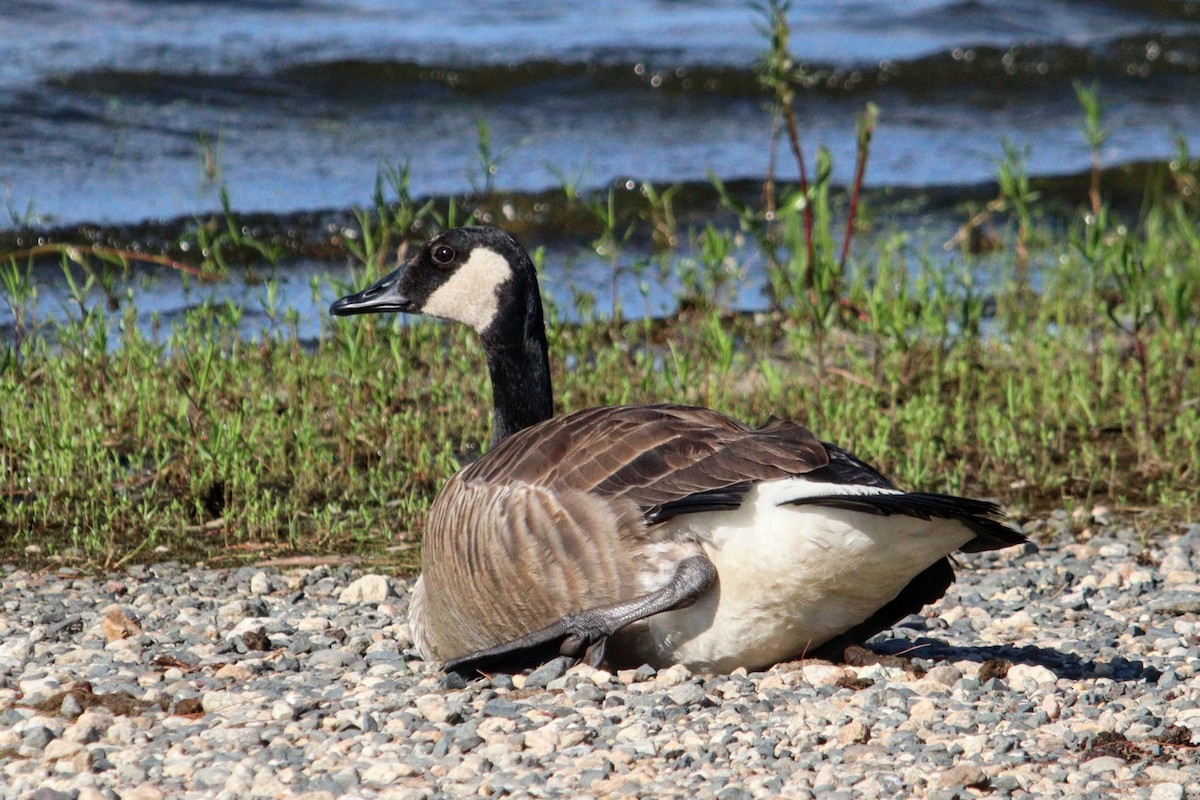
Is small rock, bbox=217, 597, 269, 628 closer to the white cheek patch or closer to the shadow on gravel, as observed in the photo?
the white cheek patch

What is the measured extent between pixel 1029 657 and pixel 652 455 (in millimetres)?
1401

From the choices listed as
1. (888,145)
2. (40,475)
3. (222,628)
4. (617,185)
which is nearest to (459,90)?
(617,185)

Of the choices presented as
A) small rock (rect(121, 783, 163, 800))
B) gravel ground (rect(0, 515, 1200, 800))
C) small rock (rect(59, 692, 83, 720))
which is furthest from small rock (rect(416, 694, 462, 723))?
small rock (rect(59, 692, 83, 720))

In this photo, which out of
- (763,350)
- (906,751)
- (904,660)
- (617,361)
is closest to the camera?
(906,751)

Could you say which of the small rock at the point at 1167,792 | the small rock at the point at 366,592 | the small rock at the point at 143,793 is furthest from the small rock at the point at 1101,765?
the small rock at the point at 366,592

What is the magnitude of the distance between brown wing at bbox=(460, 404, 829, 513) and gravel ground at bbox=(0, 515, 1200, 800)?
541 millimetres

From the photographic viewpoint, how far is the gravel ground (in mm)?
3348

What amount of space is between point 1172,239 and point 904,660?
6598mm

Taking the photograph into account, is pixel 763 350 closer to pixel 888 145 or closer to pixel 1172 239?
pixel 1172 239

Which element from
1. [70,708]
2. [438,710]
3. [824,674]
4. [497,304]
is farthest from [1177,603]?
[70,708]

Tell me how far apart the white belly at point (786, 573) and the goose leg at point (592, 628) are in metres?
0.09

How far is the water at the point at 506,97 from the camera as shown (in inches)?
466

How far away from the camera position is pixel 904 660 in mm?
4199

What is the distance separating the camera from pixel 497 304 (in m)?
5.05
